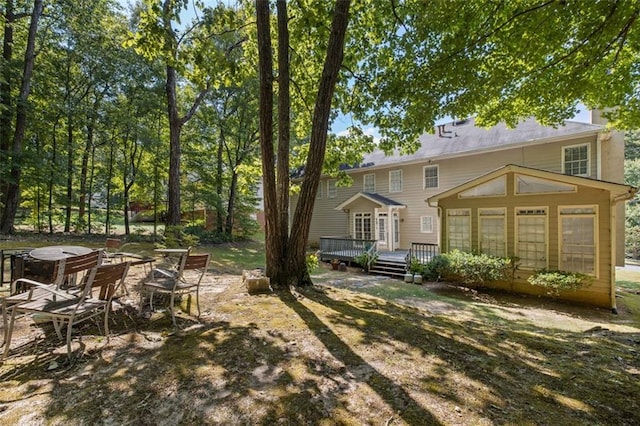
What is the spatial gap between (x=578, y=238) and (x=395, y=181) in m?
9.13

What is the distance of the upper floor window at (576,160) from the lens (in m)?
11.6

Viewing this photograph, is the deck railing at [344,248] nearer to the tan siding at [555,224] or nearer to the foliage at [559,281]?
the tan siding at [555,224]

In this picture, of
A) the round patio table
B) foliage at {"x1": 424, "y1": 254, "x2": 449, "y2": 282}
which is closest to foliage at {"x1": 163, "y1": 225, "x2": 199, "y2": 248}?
the round patio table

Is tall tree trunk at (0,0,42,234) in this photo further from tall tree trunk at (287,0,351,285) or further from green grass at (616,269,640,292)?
green grass at (616,269,640,292)

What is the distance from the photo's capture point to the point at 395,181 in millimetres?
16922

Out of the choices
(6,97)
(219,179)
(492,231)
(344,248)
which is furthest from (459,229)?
(6,97)

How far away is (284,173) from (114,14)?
56.9ft

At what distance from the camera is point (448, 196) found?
11.5m

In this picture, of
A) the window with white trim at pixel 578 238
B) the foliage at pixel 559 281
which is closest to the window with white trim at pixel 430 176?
the window with white trim at pixel 578 238

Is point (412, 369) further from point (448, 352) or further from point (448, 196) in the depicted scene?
point (448, 196)

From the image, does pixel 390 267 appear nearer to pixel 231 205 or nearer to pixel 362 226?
pixel 362 226

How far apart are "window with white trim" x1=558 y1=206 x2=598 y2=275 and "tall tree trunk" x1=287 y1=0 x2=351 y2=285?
8.48 m

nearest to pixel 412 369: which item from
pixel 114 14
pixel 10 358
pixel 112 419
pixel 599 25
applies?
pixel 112 419

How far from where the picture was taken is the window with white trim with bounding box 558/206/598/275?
28.3ft
